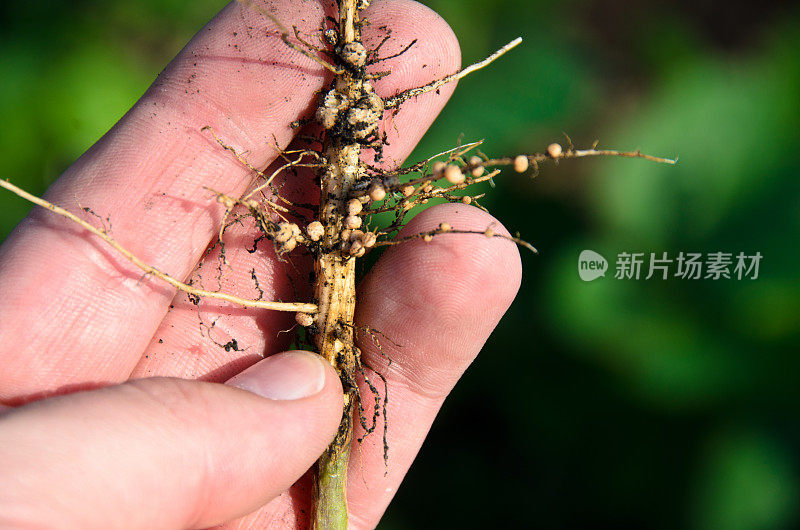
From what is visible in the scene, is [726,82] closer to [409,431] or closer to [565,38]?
[565,38]

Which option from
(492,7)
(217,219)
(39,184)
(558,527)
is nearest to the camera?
(217,219)

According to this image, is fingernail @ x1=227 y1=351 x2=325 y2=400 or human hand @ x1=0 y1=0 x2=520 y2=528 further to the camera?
fingernail @ x1=227 y1=351 x2=325 y2=400

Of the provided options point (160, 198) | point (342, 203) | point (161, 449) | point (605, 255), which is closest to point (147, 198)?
point (160, 198)

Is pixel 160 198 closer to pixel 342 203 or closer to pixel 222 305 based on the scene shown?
pixel 222 305

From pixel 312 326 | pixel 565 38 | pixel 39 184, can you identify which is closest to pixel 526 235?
→ pixel 565 38

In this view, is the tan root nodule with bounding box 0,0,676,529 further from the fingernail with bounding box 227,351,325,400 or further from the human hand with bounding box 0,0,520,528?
the fingernail with bounding box 227,351,325,400


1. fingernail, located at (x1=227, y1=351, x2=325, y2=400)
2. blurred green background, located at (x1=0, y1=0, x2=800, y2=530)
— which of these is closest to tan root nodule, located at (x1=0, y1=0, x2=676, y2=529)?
fingernail, located at (x1=227, y1=351, x2=325, y2=400)

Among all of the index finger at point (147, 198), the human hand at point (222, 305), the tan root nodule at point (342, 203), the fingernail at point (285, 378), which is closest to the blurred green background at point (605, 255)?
the human hand at point (222, 305)

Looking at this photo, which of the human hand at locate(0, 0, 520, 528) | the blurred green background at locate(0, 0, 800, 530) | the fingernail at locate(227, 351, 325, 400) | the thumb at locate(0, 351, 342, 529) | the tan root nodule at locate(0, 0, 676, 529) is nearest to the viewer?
the thumb at locate(0, 351, 342, 529)
